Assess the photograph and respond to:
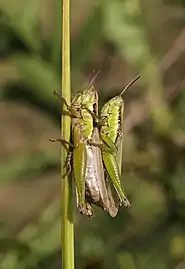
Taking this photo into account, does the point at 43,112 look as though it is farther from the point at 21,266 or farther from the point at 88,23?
the point at 21,266

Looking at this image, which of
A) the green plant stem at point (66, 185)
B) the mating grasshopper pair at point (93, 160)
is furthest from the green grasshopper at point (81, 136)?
the green plant stem at point (66, 185)

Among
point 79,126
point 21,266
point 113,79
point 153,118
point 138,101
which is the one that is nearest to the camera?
point 79,126

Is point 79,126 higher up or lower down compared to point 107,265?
higher up

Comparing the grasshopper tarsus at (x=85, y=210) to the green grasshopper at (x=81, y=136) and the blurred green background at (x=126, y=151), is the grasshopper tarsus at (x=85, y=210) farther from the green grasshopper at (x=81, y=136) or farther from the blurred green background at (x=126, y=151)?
the blurred green background at (x=126, y=151)

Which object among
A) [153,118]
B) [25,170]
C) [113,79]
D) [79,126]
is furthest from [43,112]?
[113,79]

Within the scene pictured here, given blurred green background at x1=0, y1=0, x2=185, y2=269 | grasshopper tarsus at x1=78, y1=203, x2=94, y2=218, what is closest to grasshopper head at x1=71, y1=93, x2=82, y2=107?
grasshopper tarsus at x1=78, y1=203, x2=94, y2=218

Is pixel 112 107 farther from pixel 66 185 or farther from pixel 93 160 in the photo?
pixel 66 185
